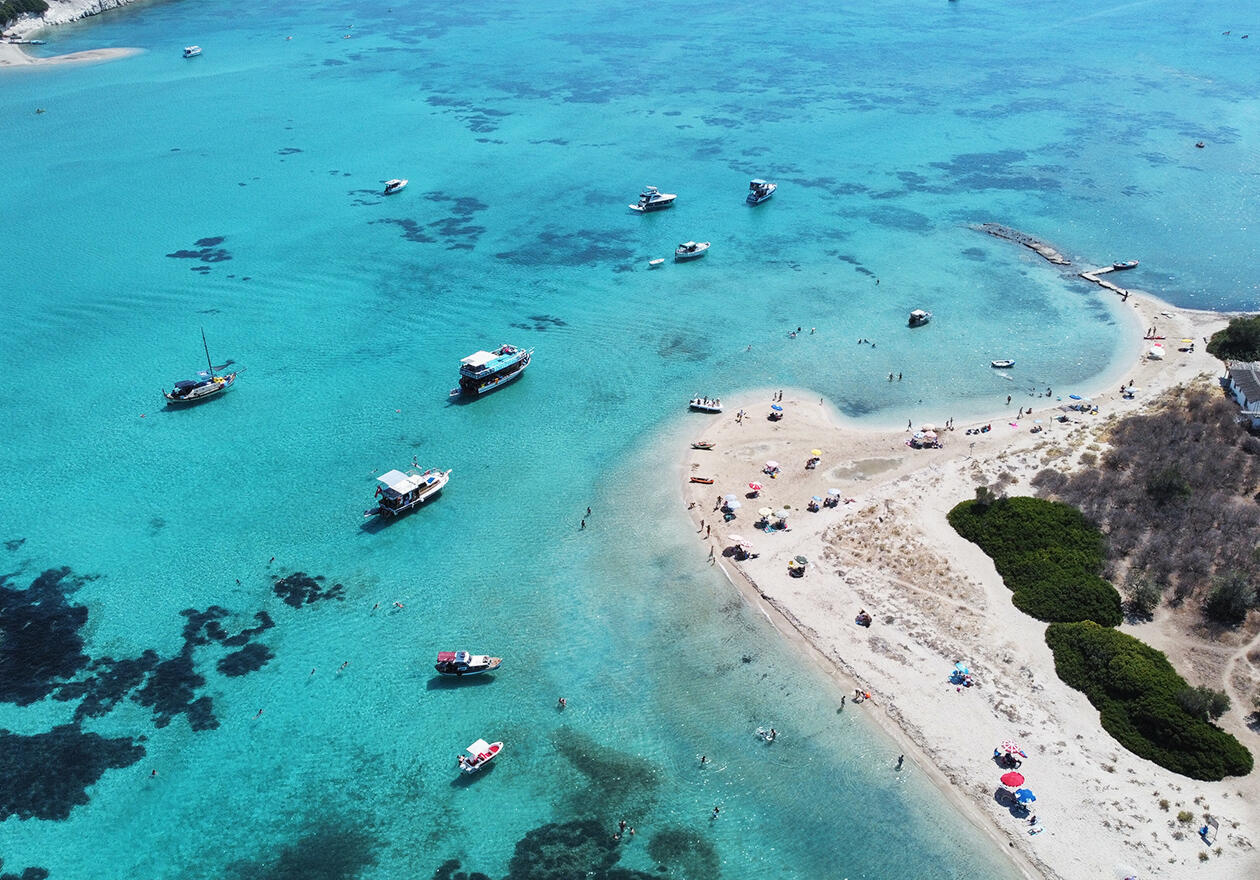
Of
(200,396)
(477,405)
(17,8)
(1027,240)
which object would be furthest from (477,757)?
(17,8)

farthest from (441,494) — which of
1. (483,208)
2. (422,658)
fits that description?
(483,208)

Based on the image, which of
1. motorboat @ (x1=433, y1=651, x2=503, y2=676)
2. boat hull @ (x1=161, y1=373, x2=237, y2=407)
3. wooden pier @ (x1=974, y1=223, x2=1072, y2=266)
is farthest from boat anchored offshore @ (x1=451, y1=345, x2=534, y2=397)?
wooden pier @ (x1=974, y1=223, x2=1072, y2=266)

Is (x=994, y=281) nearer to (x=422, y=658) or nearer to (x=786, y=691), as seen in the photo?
(x=786, y=691)

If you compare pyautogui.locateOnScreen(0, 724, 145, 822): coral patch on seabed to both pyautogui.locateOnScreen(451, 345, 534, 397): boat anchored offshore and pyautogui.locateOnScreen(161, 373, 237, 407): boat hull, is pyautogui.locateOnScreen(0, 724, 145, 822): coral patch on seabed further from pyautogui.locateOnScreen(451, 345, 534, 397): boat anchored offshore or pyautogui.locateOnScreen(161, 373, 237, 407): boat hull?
pyautogui.locateOnScreen(451, 345, 534, 397): boat anchored offshore

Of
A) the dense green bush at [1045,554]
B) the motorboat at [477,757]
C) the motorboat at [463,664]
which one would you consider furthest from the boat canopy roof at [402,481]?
the dense green bush at [1045,554]

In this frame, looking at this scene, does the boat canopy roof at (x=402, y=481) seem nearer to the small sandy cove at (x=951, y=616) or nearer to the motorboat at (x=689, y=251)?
the small sandy cove at (x=951, y=616)
